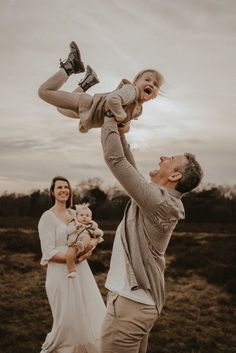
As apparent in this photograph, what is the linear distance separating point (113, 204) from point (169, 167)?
14.9 metres

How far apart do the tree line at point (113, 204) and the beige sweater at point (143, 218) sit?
569 inches

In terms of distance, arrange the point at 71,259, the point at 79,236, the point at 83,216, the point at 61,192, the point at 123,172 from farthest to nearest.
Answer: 1. the point at 61,192
2. the point at 83,216
3. the point at 79,236
4. the point at 71,259
5. the point at 123,172

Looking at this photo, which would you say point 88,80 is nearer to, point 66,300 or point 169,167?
point 169,167

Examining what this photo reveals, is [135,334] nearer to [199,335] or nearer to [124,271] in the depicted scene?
[124,271]

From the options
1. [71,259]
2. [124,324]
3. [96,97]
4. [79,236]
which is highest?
[96,97]

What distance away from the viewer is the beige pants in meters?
2.32

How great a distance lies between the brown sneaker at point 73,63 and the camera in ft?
8.77

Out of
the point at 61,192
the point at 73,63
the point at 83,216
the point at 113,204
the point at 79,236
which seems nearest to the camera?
the point at 73,63

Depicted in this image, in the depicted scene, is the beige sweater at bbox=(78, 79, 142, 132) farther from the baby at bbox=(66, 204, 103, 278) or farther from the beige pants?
the baby at bbox=(66, 204, 103, 278)

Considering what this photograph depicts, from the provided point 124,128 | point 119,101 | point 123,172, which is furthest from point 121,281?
point 119,101

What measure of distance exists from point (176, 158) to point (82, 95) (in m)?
0.59

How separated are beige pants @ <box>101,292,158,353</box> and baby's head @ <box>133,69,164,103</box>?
106 cm

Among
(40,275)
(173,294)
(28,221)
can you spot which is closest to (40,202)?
(28,221)

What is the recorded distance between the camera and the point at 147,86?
2625 millimetres
